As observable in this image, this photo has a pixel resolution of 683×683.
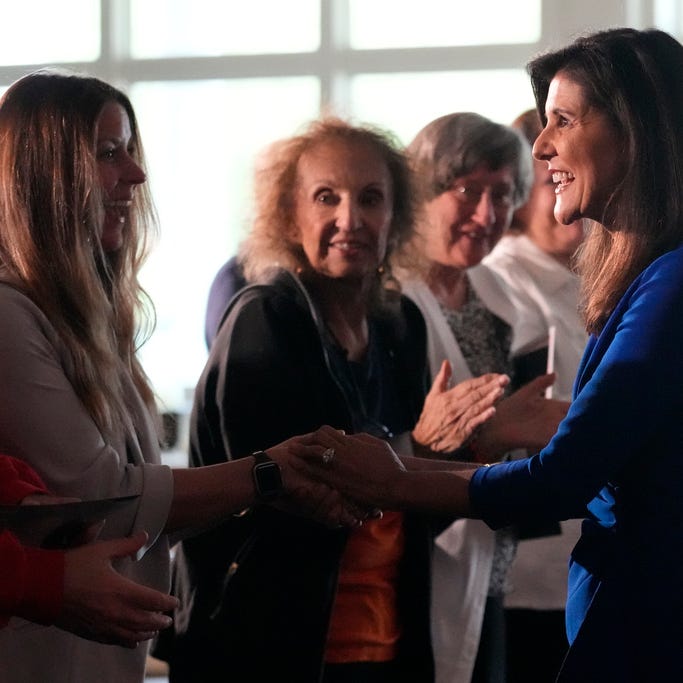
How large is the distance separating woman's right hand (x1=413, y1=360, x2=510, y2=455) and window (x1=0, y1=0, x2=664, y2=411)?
3084 millimetres

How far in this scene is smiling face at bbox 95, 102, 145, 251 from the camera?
6.88ft

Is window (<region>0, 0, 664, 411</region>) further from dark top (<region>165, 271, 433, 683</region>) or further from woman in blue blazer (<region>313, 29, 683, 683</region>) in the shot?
woman in blue blazer (<region>313, 29, 683, 683</region>)

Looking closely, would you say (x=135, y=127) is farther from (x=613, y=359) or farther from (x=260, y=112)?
(x=260, y=112)

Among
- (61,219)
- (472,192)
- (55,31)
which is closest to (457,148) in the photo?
Answer: (472,192)

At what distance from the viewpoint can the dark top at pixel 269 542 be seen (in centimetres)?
246

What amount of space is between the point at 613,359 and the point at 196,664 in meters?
1.16

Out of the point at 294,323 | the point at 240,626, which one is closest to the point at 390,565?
the point at 240,626

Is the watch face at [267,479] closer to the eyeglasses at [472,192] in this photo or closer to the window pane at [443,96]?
the eyeglasses at [472,192]

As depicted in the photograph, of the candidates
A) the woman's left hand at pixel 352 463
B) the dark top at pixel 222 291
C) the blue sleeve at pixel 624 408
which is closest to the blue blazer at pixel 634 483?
the blue sleeve at pixel 624 408

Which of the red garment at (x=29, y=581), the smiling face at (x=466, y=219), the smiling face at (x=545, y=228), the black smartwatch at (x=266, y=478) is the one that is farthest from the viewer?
A: the smiling face at (x=545, y=228)

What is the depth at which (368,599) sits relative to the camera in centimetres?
255

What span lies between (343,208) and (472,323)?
486 millimetres

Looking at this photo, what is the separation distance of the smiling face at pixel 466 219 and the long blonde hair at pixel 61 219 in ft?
4.22

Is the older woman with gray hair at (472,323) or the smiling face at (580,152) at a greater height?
the smiling face at (580,152)
